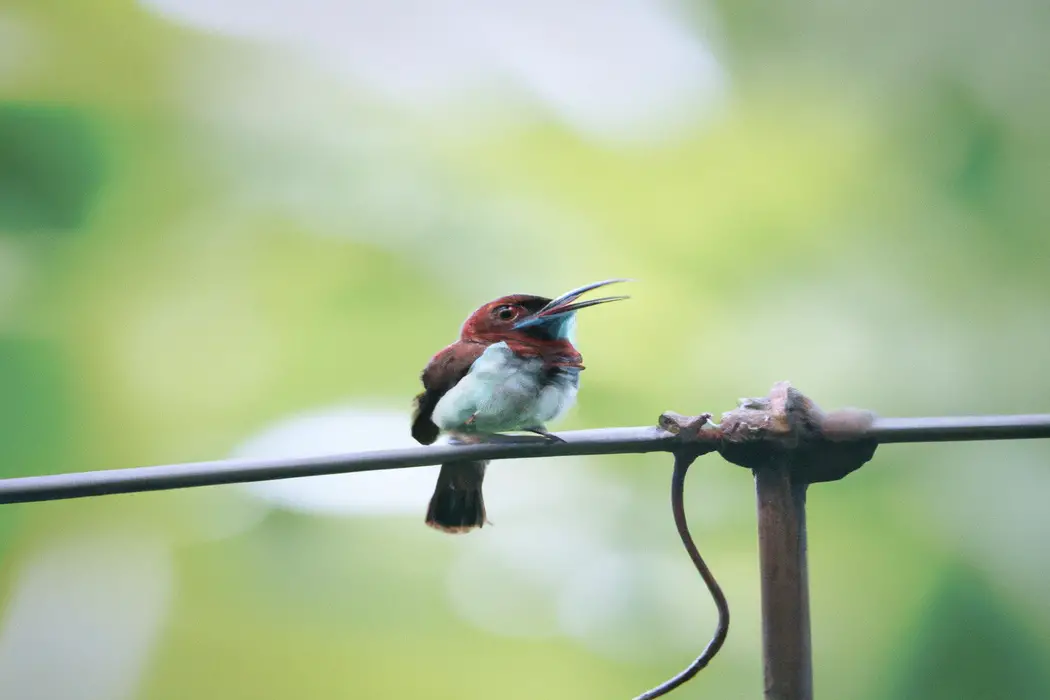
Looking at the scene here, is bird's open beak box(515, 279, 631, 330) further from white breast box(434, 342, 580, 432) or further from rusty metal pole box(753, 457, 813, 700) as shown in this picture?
rusty metal pole box(753, 457, 813, 700)

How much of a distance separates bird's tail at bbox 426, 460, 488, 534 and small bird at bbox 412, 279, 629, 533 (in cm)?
9

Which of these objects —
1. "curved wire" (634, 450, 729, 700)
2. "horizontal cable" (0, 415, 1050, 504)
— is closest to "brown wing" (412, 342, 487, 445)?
"horizontal cable" (0, 415, 1050, 504)

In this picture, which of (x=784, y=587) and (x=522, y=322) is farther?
(x=522, y=322)

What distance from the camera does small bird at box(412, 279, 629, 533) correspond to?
1.38m

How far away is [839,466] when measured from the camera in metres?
0.81

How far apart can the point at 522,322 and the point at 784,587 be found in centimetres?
69

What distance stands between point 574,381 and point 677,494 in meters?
0.61

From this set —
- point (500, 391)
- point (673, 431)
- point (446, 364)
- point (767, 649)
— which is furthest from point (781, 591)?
point (446, 364)

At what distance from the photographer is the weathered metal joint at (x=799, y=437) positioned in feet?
2.61

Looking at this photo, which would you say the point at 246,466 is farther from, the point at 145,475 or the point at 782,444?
the point at 782,444

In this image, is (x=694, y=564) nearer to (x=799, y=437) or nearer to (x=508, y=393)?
(x=799, y=437)

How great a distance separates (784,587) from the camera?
789mm

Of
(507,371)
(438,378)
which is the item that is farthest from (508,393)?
(438,378)

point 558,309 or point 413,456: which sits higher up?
point 558,309
